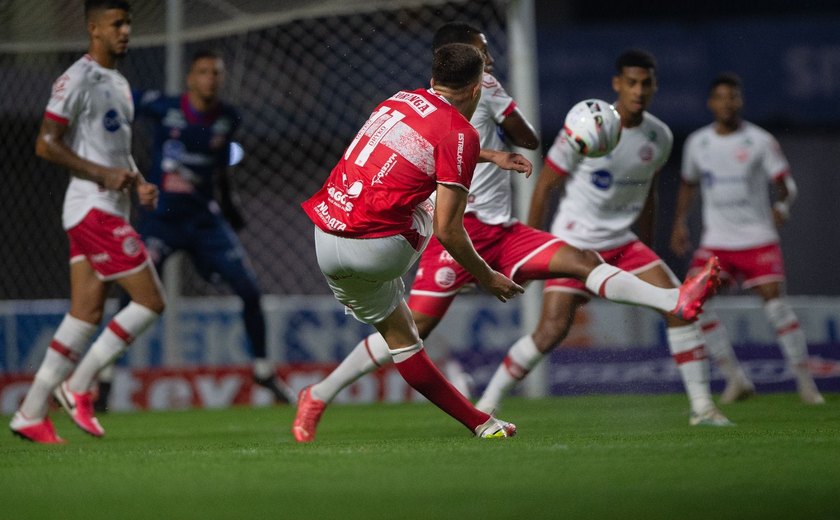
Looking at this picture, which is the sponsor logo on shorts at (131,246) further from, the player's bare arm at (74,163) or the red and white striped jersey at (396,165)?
the red and white striped jersey at (396,165)

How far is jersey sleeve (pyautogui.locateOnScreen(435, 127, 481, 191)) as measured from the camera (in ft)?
15.3

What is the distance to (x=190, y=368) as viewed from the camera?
393 inches

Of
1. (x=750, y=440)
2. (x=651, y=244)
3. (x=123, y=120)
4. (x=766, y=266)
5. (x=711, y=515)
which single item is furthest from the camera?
(x=766, y=266)

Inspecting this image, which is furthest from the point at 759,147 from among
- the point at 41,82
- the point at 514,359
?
the point at 41,82

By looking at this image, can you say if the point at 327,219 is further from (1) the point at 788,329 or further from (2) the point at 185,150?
(1) the point at 788,329

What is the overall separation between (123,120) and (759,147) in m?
4.39

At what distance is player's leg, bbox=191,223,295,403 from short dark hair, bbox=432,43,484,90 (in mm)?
4105

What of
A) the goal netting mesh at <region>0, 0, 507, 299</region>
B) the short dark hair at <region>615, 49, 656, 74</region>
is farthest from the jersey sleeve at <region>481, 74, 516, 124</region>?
the goal netting mesh at <region>0, 0, 507, 299</region>

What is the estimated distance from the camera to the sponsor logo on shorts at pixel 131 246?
21.1ft

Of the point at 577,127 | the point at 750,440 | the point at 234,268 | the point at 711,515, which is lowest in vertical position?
the point at 234,268

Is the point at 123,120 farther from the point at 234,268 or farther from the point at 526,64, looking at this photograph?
the point at 526,64

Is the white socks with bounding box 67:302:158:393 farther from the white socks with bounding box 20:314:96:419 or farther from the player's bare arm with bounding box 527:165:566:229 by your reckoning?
the player's bare arm with bounding box 527:165:566:229

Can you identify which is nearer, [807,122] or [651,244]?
[651,244]

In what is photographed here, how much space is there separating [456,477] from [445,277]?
98.1 inches
